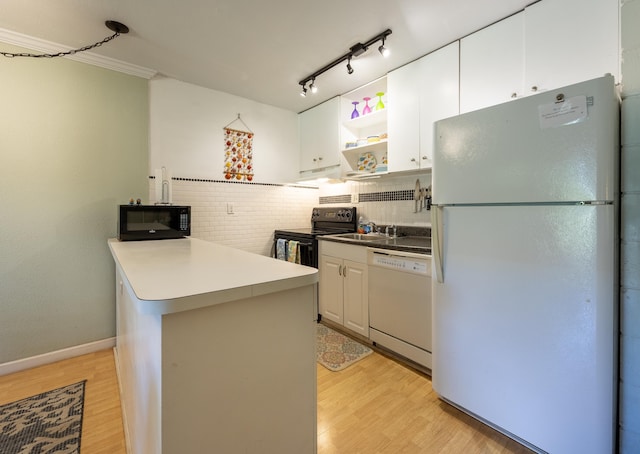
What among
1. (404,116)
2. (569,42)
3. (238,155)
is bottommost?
(238,155)

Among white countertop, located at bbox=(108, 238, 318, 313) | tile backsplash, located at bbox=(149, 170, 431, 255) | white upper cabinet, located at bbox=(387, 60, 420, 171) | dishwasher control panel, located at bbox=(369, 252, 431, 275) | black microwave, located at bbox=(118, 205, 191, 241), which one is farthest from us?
tile backsplash, located at bbox=(149, 170, 431, 255)

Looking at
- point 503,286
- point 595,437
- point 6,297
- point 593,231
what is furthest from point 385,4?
point 6,297

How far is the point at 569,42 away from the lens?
61.1 inches

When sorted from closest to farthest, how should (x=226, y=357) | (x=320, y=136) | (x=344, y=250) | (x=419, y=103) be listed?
1. (x=226, y=357)
2. (x=419, y=103)
3. (x=344, y=250)
4. (x=320, y=136)

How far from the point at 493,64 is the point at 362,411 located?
2.33m

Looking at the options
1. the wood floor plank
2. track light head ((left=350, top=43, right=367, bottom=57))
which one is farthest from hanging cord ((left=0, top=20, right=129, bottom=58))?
the wood floor plank

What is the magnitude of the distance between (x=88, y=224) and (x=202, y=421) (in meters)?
2.25

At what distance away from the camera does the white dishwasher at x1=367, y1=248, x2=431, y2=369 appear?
192 centimetres

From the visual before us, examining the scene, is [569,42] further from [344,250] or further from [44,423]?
[44,423]

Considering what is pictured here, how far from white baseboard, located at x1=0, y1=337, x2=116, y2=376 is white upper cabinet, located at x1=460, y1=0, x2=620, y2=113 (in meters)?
3.38

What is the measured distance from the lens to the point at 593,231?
113 cm

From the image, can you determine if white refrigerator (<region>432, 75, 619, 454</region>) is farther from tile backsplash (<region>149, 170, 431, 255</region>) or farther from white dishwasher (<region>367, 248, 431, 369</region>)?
tile backsplash (<region>149, 170, 431, 255</region>)

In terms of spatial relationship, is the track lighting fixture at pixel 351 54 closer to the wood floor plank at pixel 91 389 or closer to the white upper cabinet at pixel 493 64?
the white upper cabinet at pixel 493 64

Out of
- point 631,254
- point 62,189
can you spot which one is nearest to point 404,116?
point 631,254
